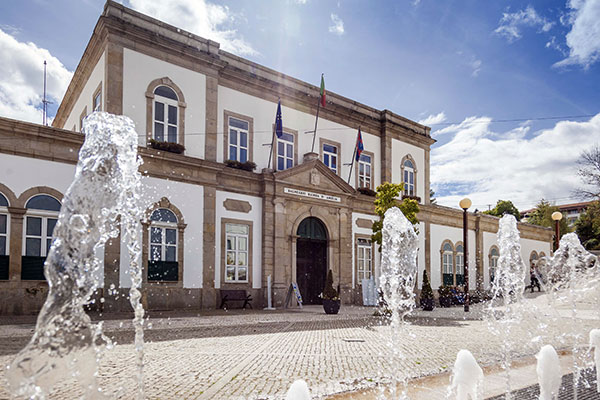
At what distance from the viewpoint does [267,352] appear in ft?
27.6

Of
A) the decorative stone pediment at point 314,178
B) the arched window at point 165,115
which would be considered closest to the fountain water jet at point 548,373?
the arched window at point 165,115

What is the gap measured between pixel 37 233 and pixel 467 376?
44.4ft

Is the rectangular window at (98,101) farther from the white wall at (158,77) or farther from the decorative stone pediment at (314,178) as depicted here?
the decorative stone pediment at (314,178)

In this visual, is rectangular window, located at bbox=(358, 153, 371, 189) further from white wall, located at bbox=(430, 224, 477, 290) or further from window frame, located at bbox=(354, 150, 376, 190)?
white wall, located at bbox=(430, 224, 477, 290)

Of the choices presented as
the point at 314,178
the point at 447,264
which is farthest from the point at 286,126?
the point at 447,264

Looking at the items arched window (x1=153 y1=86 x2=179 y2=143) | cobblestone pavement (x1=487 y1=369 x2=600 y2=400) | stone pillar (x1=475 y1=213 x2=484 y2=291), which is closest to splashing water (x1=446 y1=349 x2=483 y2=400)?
cobblestone pavement (x1=487 y1=369 x2=600 y2=400)

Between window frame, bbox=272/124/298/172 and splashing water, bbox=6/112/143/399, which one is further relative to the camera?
window frame, bbox=272/124/298/172

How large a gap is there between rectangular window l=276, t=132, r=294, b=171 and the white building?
0.05 meters

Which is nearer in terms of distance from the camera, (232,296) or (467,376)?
(467,376)

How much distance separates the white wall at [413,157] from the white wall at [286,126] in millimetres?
1208

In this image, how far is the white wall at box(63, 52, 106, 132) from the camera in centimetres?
1698

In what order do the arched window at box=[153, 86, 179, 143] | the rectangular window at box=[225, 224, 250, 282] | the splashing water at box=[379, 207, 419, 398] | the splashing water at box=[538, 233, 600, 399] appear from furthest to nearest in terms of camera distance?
the rectangular window at box=[225, 224, 250, 282]
the arched window at box=[153, 86, 179, 143]
the splashing water at box=[538, 233, 600, 399]
the splashing water at box=[379, 207, 419, 398]

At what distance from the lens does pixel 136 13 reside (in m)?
17.0

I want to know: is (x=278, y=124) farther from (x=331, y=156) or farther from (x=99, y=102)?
(x=99, y=102)
